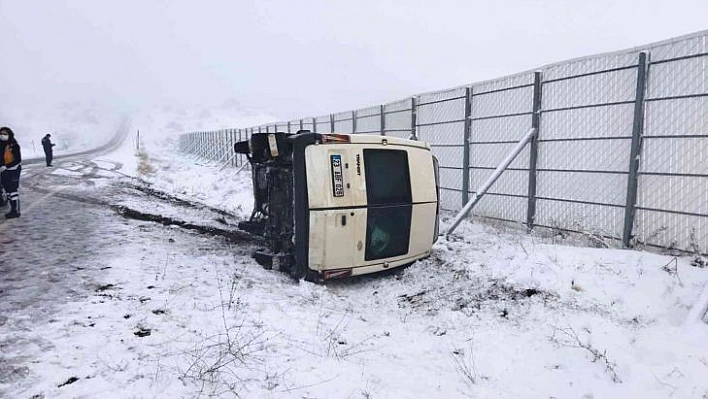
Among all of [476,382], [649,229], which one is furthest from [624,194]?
[476,382]

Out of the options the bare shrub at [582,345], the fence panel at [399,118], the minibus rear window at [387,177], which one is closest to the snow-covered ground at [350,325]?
the bare shrub at [582,345]

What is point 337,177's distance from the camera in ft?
18.7

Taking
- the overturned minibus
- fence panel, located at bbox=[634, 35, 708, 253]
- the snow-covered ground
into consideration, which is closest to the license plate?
the overturned minibus

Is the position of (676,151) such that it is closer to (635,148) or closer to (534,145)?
(635,148)

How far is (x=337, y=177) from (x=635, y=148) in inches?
168

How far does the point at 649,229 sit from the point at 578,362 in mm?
3202

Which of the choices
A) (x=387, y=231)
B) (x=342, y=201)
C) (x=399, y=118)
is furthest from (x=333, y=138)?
(x=399, y=118)

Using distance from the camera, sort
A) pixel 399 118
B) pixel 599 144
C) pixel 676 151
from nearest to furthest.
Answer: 1. pixel 676 151
2. pixel 599 144
3. pixel 399 118

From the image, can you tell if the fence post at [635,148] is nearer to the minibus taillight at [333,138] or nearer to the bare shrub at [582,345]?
the bare shrub at [582,345]

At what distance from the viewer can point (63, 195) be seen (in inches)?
479

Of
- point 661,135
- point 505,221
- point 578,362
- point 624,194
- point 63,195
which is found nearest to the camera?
point 578,362

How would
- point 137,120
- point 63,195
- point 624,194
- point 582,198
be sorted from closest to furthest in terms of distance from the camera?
1. point 624,194
2. point 582,198
3. point 63,195
4. point 137,120

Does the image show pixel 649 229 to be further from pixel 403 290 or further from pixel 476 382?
pixel 476 382

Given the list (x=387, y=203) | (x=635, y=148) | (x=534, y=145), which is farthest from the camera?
(x=534, y=145)
